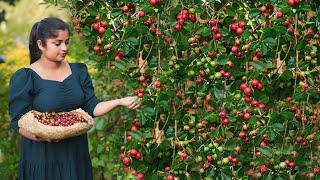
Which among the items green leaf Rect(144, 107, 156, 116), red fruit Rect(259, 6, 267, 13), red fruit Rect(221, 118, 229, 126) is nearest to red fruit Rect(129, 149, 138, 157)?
green leaf Rect(144, 107, 156, 116)

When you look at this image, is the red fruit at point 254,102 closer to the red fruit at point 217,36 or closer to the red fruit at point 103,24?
the red fruit at point 217,36

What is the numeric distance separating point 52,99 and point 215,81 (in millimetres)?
941

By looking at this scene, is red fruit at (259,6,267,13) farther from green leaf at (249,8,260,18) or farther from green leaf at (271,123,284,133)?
green leaf at (271,123,284,133)

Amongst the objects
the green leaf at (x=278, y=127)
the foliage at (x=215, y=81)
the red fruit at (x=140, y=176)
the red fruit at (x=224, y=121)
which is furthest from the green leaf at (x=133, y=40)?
the green leaf at (x=278, y=127)

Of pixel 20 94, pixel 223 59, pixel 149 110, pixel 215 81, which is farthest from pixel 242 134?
pixel 20 94

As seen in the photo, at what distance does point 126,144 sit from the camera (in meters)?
3.98

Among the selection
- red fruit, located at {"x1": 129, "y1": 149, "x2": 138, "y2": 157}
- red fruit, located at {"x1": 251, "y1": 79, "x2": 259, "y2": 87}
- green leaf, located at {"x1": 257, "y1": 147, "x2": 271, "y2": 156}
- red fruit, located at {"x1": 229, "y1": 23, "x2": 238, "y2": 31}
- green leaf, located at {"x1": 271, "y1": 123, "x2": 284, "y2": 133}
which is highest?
red fruit, located at {"x1": 229, "y1": 23, "x2": 238, "y2": 31}

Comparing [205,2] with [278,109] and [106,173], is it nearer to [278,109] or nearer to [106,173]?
[278,109]

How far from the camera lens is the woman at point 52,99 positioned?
3.56 m

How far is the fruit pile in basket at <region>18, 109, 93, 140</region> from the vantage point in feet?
11.2

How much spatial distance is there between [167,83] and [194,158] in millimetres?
484

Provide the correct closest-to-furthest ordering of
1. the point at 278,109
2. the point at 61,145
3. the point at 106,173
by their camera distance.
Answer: the point at 61,145
the point at 278,109
the point at 106,173

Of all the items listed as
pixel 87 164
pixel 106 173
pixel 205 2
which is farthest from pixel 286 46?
pixel 106 173

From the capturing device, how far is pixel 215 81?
3.85 metres
